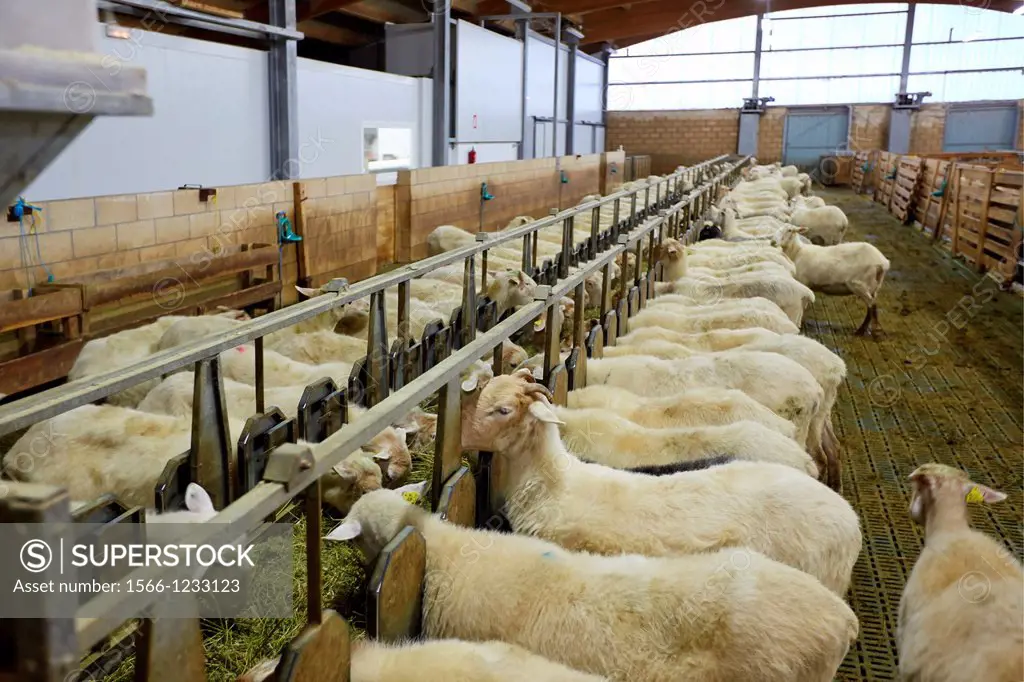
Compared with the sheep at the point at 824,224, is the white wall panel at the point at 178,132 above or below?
above

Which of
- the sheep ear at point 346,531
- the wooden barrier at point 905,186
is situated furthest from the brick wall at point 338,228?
the wooden barrier at point 905,186

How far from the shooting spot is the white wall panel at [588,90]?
2692 centimetres

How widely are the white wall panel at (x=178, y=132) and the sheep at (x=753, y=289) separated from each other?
16.3ft

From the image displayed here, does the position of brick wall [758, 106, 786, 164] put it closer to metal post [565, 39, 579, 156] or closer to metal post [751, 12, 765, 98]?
metal post [751, 12, 765, 98]

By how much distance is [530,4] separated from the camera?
787 inches

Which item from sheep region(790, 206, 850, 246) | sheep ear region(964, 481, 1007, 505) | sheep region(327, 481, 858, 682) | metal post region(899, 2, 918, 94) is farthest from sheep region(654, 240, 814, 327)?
metal post region(899, 2, 918, 94)

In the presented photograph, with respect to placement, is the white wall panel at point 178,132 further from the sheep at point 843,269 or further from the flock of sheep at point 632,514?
the sheep at point 843,269

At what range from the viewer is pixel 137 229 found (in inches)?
274

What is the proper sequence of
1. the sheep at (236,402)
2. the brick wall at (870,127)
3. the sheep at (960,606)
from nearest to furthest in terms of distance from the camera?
the sheep at (960,606)
the sheep at (236,402)
the brick wall at (870,127)

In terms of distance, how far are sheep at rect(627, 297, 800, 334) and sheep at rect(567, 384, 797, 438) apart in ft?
6.19

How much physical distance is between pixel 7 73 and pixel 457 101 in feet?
49.9

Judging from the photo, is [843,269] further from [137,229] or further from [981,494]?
[137,229]

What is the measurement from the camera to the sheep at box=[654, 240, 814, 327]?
7254mm

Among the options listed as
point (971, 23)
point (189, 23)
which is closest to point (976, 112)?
point (971, 23)
